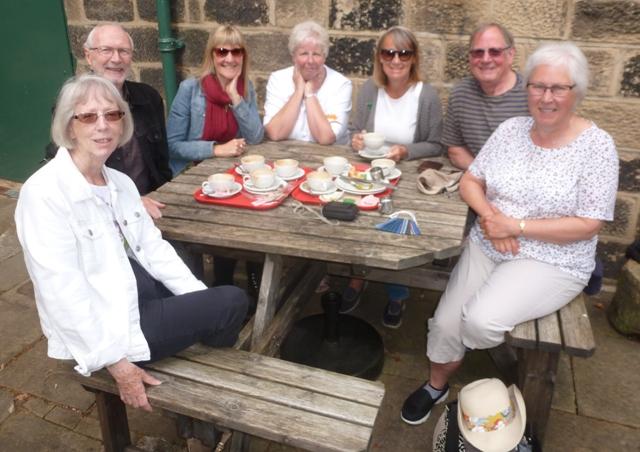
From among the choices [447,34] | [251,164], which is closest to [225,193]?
[251,164]

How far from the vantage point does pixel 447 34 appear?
3350 mm

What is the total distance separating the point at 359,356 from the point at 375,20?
6.98ft

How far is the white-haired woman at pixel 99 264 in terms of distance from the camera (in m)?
1.60

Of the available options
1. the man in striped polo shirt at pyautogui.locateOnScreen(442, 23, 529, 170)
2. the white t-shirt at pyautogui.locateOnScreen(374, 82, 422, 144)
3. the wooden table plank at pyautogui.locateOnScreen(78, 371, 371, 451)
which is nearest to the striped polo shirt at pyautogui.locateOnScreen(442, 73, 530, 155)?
the man in striped polo shirt at pyautogui.locateOnScreen(442, 23, 529, 170)

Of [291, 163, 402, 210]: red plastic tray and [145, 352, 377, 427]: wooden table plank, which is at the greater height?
[291, 163, 402, 210]: red plastic tray

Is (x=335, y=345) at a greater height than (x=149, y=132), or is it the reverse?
(x=149, y=132)

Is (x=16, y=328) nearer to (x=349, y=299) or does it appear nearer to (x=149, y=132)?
(x=149, y=132)

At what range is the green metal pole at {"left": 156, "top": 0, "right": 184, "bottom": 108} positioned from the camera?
3771 millimetres

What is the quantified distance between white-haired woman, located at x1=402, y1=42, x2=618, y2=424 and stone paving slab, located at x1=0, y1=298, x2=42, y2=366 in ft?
7.01

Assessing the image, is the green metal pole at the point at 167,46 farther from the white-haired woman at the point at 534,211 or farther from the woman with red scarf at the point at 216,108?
the white-haired woman at the point at 534,211

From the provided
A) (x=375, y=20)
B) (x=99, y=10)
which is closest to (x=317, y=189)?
(x=375, y=20)

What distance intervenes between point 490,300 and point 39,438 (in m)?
2.04

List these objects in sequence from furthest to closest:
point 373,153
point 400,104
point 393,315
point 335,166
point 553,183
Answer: point 393,315, point 400,104, point 373,153, point 335,166, point 553,183

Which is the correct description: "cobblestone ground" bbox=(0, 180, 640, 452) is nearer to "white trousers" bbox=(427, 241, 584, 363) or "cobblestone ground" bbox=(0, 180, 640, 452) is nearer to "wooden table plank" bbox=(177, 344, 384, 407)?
"white trousers" bbox=(427, 241, 584, 363)
